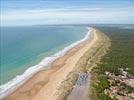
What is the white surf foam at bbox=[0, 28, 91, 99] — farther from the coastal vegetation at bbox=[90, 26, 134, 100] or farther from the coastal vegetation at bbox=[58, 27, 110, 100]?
the coastal vegetation at bbox=[90, 26, 134, 100]

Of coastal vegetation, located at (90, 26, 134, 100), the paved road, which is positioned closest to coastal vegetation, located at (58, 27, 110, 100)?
the paved road

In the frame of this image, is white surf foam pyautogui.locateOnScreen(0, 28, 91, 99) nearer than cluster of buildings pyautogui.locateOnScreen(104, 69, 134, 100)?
No

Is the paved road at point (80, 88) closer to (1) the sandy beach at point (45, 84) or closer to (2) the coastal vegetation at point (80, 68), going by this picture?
(2) the coastal vegetation at point (80, 68)

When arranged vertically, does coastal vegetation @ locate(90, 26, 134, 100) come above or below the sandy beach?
above

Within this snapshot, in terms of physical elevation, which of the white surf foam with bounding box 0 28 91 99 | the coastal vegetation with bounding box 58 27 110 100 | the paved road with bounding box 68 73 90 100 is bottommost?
the white surf foam with bounding box 0 28 91 99

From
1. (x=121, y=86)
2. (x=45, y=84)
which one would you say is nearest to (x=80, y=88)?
(x=121, y=86)

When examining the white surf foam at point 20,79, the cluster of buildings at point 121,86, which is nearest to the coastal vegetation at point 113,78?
the cluster of buildings at point 121,86
